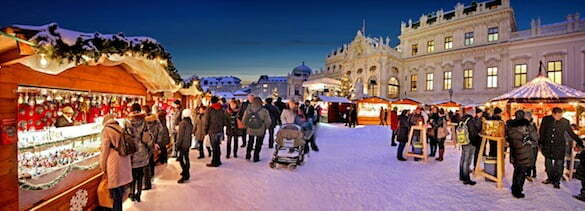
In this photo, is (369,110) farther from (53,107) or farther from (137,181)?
(53,107)

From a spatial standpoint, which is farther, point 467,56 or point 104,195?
point 467,56

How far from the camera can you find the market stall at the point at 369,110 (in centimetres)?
2103

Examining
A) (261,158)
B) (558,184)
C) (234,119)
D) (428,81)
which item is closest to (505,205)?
(558,184)

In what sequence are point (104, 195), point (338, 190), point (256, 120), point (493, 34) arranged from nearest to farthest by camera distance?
point (104, 195)
point (338, 190)
point (256, 120)
point (493, 34)

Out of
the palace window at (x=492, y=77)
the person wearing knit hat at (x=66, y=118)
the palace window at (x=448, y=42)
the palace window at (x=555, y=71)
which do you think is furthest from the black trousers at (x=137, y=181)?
the palace window at (x=448, y=42)

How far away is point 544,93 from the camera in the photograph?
32.7 ft

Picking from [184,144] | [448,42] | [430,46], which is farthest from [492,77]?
[184,144]

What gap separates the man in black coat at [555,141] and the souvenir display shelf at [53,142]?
27.1ft

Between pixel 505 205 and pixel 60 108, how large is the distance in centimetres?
716

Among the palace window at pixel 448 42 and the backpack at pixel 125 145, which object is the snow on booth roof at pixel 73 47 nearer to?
the backpack at pixel 125 145

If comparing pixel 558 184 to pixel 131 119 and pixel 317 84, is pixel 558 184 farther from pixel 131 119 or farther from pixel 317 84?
pixel 317 84

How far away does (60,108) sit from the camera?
4234 millimetres

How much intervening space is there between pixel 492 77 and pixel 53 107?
28592 mm

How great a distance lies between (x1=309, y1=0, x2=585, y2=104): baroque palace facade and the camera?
20.3m
